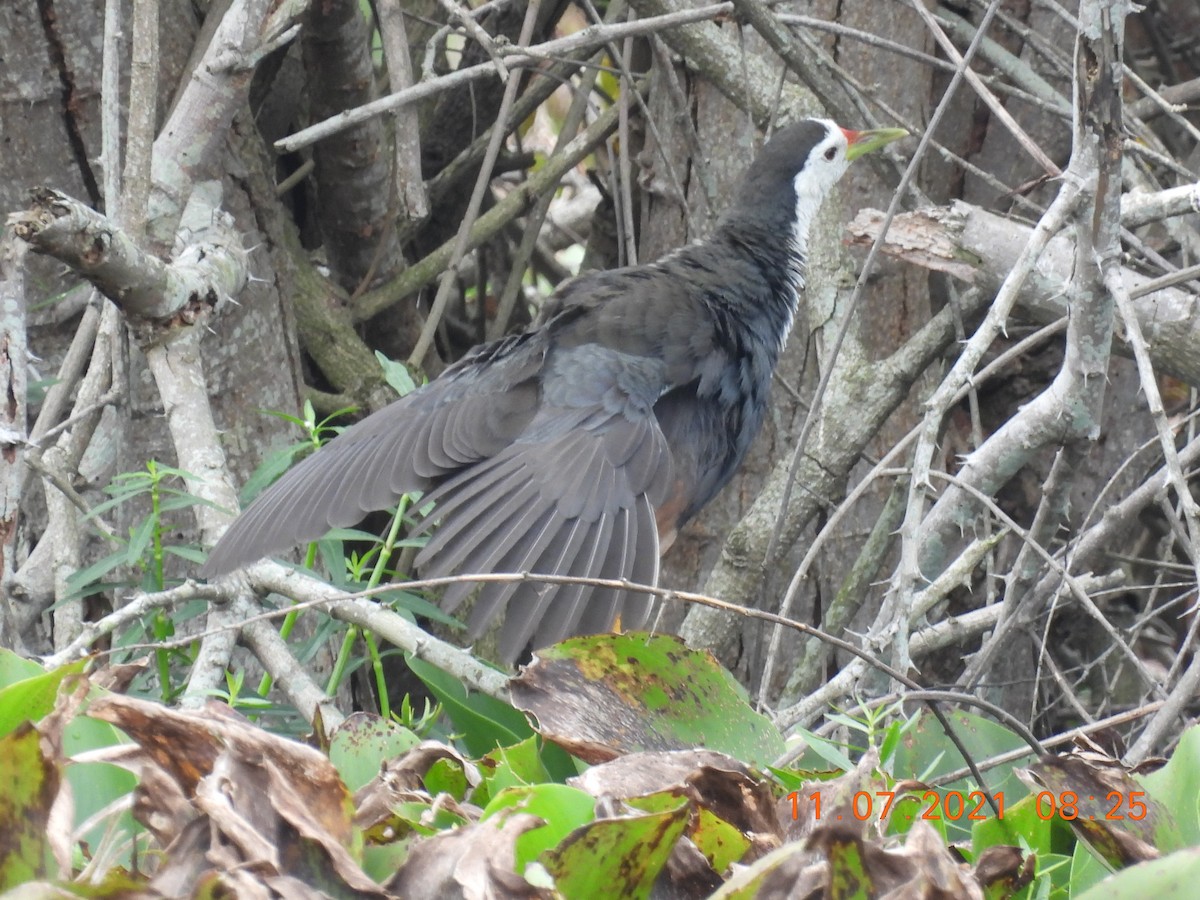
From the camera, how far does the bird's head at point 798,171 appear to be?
3.34 m

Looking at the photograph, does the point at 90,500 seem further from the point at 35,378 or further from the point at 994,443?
the point at 994,443

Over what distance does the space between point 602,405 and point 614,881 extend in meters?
1.85

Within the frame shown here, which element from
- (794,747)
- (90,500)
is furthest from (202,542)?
(794,747)

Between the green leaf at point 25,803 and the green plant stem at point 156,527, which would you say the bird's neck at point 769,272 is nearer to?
the green plant stem at point 156,527

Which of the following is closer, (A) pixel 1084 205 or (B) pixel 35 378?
(A) pixel 1084 205

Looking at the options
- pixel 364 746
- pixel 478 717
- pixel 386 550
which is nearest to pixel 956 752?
pixel 478 717

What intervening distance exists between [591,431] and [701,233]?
1.14 m

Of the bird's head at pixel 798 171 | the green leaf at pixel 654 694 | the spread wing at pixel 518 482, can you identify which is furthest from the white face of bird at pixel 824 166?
the green leaf at pixel 654 694

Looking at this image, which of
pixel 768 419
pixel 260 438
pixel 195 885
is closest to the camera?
pixel 195 885

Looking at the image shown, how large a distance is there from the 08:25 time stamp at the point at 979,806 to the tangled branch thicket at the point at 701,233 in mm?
403

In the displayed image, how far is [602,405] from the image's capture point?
9.45ft

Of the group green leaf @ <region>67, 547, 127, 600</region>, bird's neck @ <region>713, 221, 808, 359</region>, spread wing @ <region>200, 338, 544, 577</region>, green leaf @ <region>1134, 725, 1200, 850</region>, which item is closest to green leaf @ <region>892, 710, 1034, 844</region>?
green leaf @ <region>1134, 725, 1200, 850</region>

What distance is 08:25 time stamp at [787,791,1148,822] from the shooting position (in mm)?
1232

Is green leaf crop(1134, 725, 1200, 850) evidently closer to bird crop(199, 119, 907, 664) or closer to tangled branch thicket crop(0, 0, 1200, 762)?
tangled branch thicket crop(0, 0, 1200, 762)
